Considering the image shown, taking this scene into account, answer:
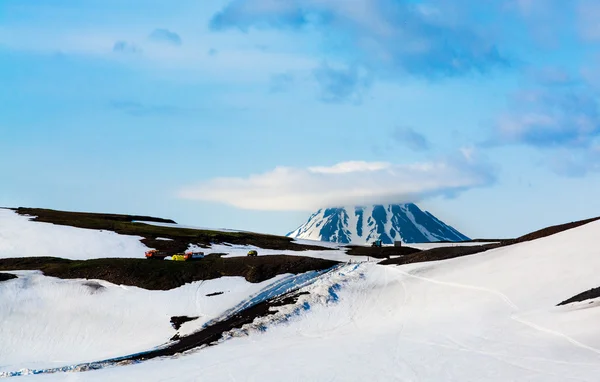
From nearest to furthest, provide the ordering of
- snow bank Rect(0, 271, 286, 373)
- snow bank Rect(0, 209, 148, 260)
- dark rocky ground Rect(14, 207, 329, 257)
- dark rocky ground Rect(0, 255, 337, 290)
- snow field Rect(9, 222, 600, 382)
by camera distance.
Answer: snow field Rect(9, 222, 600, 382), snow bank Rect(0, 271, 286, 373), dark rocky ground Rect(0, 255, 337, 290), snow bank Rect(0, 209, 148, 260), dark rocky ground Rect(14, 207, 329, 257)

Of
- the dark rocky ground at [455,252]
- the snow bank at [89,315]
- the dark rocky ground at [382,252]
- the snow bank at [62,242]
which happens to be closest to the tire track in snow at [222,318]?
the snow bank at [89,315]

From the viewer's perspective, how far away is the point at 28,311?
62938mm

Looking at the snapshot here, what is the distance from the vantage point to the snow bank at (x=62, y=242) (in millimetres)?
92062

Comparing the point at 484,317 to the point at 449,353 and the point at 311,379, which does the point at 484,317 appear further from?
the point at 311,379

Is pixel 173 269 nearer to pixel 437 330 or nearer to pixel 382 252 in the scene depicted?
pixel 437 330

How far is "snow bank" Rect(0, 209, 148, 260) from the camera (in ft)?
302

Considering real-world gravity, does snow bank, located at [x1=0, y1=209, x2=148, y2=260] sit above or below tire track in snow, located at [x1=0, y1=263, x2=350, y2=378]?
above

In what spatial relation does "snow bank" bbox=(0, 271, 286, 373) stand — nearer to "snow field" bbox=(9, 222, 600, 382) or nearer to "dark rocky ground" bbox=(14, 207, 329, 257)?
"snow field" bbox=(9, 222, 600, 382)

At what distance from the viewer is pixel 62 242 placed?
98250 millimetres

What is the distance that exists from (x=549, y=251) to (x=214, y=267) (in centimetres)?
4038

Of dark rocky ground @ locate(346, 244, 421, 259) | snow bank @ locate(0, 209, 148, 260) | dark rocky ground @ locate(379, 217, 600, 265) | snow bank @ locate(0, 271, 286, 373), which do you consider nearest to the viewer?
snow bank @ locate(0, 271, 286, 373)

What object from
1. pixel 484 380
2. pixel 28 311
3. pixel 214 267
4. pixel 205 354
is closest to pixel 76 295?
pixel 28 311

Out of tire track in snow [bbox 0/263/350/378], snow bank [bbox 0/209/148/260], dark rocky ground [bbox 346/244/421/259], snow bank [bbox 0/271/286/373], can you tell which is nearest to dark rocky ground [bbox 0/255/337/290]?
snow bank [bbox 0/271/286/373]

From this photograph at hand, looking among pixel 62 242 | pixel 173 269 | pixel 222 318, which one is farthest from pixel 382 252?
pixel 62 242
